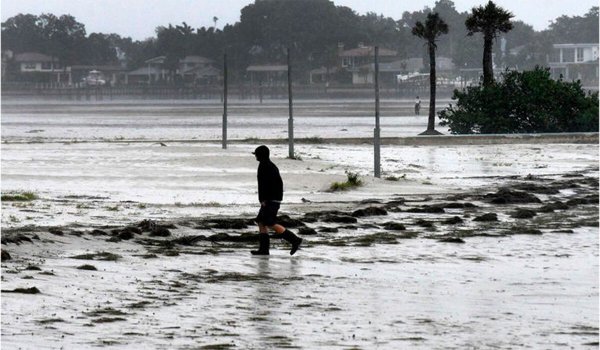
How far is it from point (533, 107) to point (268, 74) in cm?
14079

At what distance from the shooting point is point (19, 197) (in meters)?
24.4

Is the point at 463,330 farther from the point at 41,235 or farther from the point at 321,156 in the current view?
the point at 321,156

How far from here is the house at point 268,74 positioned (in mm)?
189875

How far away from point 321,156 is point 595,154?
7.98m

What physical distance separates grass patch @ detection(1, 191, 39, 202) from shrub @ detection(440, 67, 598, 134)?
29813 millimetres

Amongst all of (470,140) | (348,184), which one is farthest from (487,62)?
(348,184)

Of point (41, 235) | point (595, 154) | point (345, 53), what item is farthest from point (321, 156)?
point (345, 53)

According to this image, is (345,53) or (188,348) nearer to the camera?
(188,348)

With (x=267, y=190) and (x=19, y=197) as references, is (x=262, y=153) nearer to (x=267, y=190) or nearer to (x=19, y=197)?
(x=267, y=190)

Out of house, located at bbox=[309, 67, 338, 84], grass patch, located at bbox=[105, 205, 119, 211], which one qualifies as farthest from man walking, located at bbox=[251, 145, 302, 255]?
house, located at bbox=[309, 67, 338, 84]

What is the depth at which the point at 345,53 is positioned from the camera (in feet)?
642

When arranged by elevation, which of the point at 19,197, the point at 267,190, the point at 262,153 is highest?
the point at 262,153

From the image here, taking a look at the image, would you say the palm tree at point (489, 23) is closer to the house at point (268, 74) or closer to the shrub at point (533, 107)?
the shrub at point (533, 107)

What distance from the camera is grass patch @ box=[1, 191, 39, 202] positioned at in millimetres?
23984
